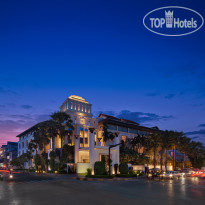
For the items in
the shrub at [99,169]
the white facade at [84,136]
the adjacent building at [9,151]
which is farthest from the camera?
the adjacent building at [9,151]

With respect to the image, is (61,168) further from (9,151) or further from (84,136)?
(9,151)

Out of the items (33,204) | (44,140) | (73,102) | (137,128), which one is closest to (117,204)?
(33,204)

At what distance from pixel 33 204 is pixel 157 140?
5535 centimetres

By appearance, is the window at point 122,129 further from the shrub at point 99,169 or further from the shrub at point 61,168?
the shrub at point 99,169

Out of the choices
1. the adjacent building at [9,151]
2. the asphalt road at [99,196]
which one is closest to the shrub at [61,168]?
the asphalt road at [99,196]

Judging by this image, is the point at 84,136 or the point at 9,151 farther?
the point at 9,151

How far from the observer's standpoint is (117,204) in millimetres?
13484

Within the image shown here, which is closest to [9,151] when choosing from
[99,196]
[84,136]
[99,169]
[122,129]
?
[122,129]

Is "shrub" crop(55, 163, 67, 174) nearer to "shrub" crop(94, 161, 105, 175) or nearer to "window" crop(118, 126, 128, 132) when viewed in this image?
"shrub" crop(94, 161, 105, 175)

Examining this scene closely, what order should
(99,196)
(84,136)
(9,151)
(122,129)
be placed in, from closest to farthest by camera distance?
(99,196) → (84,136) → (122,129) → (9,151)

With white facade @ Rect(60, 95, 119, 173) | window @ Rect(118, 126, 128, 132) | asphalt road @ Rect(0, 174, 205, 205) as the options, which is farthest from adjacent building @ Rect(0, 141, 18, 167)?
asphalt road @ Rect(0, 174, 205, 205)

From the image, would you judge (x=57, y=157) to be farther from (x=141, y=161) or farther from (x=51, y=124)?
(x=141, y=161)

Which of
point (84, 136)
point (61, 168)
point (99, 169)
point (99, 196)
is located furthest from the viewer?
point (84, 136)

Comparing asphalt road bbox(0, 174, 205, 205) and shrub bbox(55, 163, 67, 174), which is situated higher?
asphalt road bbox(0, 174, 205, 205)
